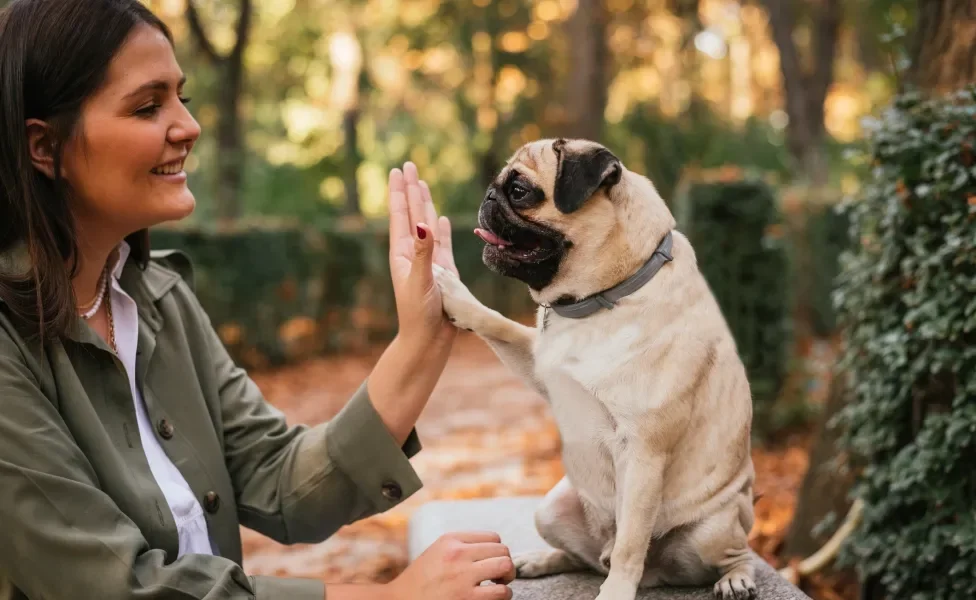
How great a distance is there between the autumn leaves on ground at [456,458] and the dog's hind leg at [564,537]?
1.92m

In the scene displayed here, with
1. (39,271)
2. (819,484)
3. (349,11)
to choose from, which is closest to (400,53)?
(349,11)

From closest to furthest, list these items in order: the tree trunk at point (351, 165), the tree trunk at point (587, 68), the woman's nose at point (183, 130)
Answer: the woman's nose at point (183, 130)
the tree trunk at point (587, 68)
the tree trunk at point (351, 165)

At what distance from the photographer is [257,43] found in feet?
82.9

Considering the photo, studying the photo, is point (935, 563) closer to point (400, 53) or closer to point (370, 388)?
point (370, 388)

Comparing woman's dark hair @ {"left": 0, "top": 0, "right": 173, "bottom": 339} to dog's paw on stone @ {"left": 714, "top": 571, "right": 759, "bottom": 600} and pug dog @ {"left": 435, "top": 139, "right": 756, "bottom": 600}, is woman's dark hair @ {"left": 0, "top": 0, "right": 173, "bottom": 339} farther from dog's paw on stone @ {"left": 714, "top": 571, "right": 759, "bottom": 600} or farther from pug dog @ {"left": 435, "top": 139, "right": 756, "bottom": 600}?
dog's paw on stone @ {"left": 714, "top": 571, "right": 759, "bottom": 600}

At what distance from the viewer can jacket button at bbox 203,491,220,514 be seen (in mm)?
2172

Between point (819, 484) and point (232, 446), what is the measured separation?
9.03 feet

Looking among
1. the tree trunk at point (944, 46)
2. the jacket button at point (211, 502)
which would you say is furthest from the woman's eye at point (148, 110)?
the tree trunk at point (944, 46)

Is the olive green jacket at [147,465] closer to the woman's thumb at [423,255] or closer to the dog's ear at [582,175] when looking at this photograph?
the woman's thumb at [423,255]

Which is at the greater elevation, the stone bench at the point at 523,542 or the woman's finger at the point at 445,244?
the woman's finger at the point at 445,244

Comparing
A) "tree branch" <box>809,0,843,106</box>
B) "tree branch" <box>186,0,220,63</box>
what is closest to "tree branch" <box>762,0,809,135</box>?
"tree branch" <box>809,0,843,106</box>

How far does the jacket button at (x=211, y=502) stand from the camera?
217 cm

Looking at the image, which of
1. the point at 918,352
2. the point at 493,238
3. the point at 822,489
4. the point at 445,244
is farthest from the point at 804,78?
the point at 493,238

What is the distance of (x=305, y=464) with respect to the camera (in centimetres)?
237
